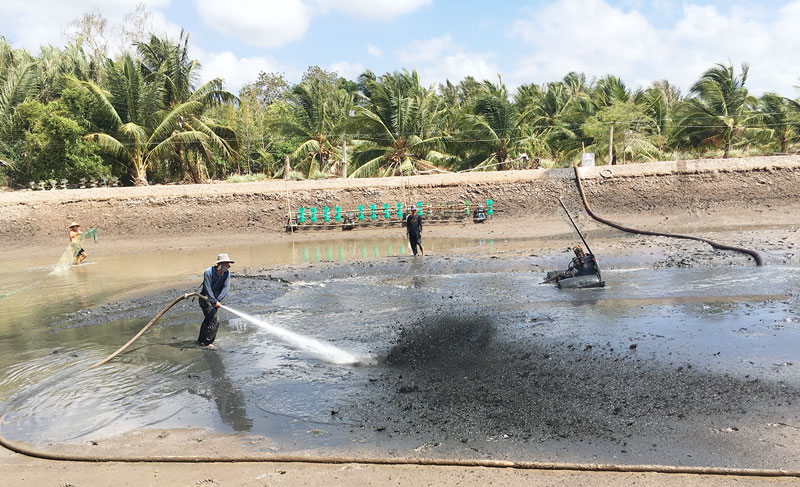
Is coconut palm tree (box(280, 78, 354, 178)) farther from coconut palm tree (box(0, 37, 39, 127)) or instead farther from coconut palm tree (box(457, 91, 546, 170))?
coconut palm tree (box(0, 37, 39, 127))

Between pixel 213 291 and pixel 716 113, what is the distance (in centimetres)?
2918

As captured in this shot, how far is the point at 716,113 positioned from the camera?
31203mm

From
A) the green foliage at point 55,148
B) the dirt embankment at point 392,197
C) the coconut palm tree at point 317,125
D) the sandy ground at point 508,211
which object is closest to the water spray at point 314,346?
the sandy ground at point 508,211

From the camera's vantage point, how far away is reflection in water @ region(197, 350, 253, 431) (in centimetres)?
745

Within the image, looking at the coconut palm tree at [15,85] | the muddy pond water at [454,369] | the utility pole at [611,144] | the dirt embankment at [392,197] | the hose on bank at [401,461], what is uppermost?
the coconut palm tree at [15,85]

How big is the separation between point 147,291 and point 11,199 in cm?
1759

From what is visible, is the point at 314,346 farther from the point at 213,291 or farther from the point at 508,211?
the point at 508,211

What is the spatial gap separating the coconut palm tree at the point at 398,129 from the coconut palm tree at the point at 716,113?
12822 millimetres

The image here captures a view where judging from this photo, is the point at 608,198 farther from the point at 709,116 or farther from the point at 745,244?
the point at 745,244

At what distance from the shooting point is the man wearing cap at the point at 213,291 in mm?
10227

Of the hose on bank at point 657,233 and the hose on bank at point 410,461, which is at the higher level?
the hose on bank at point 657,233

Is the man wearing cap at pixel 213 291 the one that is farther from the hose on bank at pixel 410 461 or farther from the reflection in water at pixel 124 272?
the reflection in water at pixel 124 272

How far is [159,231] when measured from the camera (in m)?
30.0

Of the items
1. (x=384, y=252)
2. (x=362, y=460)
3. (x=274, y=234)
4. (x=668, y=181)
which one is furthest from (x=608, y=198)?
(x=362, y=460)
